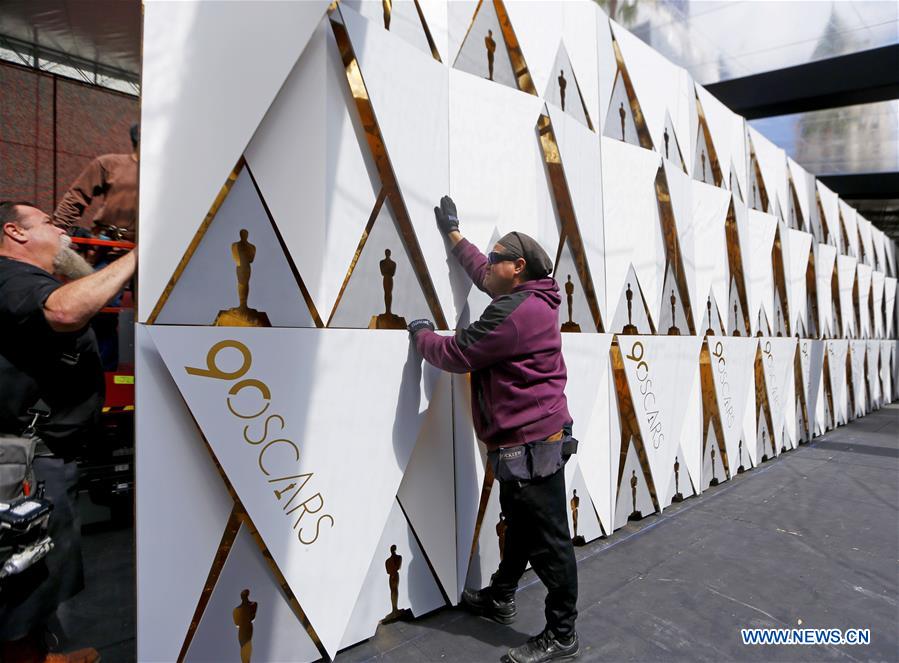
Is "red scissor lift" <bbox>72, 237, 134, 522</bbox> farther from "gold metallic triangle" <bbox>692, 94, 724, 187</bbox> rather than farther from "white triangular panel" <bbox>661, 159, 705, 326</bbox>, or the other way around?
"gold metallic triangle" <bbox>692, 94, 724, 187</bbox>

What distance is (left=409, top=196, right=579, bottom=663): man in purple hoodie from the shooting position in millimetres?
2049

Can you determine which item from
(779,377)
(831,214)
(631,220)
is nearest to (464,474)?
(631,220)

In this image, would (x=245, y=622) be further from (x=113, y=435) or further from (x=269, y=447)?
(x=113, y=435)

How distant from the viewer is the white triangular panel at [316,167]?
1.96 meters

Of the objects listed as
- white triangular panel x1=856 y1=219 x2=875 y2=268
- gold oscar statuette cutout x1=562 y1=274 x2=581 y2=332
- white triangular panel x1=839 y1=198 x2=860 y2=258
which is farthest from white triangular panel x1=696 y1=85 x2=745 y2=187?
white triangular panel x1=856 y1=219 x2=875 y2=268

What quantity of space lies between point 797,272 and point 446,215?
5.96 m

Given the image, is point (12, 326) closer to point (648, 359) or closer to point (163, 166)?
point (163, 166)

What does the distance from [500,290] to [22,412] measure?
5.82ft

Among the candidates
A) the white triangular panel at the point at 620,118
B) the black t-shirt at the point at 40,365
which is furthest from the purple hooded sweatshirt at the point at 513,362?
the white triangular panel at the point at 620,118

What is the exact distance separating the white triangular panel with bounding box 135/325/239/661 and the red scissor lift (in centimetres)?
161

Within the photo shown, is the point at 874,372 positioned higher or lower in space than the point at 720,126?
lower

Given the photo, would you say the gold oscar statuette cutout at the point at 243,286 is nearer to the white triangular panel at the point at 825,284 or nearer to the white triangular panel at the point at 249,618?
the white triangular panel at the point at 249,618

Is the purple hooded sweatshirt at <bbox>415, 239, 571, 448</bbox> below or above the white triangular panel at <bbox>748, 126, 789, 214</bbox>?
below

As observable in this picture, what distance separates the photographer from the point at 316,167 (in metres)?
2.03
